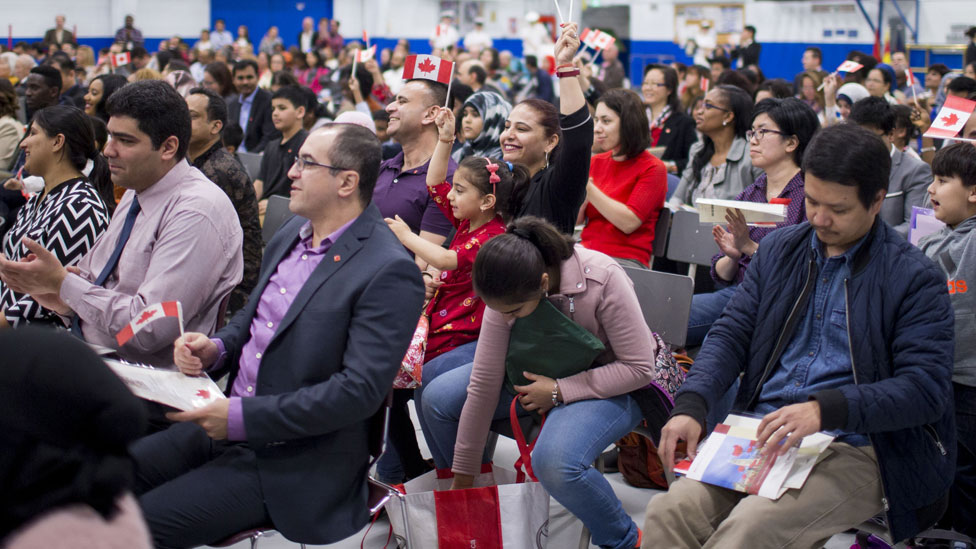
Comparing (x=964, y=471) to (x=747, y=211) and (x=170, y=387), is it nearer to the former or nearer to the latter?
(x=747, y=211)

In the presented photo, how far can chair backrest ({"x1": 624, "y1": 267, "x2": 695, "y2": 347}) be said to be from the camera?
2.94 m

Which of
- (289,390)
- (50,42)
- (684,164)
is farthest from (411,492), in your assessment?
(50,42)

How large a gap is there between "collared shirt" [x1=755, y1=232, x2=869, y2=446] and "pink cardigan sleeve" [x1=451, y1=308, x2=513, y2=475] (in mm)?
704

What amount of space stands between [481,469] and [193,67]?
12.2 metres

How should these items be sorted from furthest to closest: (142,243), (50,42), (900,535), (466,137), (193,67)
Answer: (50,42), (193,67), (466,137), (142,243), (900,535)

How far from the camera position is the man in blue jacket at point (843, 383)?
1958 millimetres

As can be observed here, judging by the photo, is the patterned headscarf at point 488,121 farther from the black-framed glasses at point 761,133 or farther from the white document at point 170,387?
the white document at point 170,387

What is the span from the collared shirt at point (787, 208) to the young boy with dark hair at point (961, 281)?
56 centimetres

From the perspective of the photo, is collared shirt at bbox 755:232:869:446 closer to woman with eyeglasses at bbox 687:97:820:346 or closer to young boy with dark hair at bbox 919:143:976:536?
young boy with dark hair at bbox 919:143:976:536

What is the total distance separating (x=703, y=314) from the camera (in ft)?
11.3

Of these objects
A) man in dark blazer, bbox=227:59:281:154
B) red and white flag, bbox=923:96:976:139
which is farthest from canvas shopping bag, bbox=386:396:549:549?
man in dark blazer, bbox=227:59:281:154

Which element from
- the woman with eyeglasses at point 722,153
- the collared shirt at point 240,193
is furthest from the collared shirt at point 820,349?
the collared shirt at point 240,193

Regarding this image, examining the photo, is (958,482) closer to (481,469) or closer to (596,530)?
(596,530)

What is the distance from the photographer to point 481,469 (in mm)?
2688
